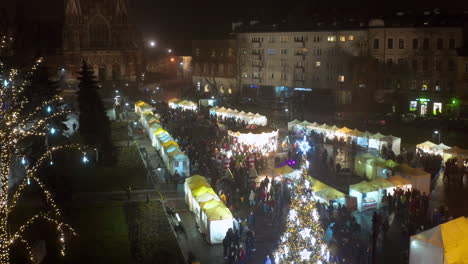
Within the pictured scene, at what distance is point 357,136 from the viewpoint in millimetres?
34406

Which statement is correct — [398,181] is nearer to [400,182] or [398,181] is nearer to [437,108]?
[400,182]

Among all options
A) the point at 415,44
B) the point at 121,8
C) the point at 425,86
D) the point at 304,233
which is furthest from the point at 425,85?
the point at 121,8

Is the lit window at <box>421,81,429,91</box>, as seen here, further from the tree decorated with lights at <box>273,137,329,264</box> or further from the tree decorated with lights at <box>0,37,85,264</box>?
the tree decorated with lights at <box>273,137,329,264</box>

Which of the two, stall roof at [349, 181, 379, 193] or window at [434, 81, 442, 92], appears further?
window at [434, 81, 442, 92]

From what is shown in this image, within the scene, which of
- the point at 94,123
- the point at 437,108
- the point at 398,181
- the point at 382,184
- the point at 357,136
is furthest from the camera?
the point at 437,108

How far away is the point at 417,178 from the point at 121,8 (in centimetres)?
5850

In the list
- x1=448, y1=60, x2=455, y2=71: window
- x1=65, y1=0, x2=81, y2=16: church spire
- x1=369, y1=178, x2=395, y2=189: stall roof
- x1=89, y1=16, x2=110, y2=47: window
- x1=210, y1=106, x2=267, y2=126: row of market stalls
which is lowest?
x1=369, y1=178, x2=395, y2=189: stall roof

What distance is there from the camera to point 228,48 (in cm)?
6994

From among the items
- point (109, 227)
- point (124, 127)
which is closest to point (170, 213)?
point (109, 227)

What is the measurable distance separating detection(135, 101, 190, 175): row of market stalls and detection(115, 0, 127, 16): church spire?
33.5 metres

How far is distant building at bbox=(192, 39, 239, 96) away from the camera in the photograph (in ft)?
229

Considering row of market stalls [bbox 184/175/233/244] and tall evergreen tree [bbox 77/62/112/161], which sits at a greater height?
tall evergreen tree [bbox 77/62/112/161]

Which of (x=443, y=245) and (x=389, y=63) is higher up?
(x=389, y=63)

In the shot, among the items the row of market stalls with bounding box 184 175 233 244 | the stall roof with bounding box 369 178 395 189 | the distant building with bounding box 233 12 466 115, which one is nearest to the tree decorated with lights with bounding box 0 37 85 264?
the row of market stalls with bounding box 184 175 233 244
